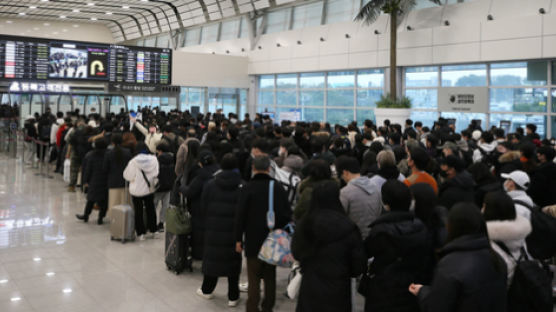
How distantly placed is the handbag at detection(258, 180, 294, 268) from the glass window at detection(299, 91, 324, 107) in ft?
58.4

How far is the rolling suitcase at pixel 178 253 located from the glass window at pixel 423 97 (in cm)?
1341

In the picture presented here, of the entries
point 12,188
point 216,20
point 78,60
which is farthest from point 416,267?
point 216,20

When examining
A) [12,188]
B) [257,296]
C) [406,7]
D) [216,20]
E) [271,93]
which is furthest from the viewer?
[216,20]

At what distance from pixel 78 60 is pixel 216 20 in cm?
1057

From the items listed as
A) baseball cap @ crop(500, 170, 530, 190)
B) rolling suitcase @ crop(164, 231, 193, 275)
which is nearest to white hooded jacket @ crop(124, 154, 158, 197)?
rolling suitcase @ crop(164, 231, 193, 275)

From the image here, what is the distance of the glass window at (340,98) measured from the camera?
20672 mm

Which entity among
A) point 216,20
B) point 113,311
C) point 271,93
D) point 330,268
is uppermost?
point 216,20

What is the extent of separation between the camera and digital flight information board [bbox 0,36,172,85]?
17031mm

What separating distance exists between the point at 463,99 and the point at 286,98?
973 centimetres

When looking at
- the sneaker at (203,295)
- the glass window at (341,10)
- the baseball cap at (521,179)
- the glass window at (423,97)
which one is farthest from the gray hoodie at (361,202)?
the glass window at (341,10)

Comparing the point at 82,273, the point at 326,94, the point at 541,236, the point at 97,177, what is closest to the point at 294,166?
the point at 541,236

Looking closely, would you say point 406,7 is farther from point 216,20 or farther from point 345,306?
point 345,306

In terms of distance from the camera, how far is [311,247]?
11.4 feet

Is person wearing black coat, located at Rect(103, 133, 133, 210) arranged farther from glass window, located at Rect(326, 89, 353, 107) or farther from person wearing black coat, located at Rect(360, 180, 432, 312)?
glass window, located at Rect(326, 89, 353, 107)
